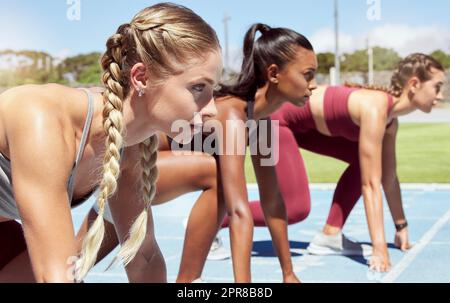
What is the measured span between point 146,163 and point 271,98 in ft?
6.01

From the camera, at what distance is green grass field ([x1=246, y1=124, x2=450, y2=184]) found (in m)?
11.7

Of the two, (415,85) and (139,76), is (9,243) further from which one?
(415,85)

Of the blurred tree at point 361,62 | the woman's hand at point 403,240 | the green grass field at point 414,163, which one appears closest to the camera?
the woman's hand at point 403,240

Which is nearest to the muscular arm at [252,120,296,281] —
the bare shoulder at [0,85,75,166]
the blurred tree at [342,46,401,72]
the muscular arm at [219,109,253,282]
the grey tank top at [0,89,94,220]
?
the muscular arm at [219,109,253,282]

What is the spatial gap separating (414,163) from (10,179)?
39.8ft

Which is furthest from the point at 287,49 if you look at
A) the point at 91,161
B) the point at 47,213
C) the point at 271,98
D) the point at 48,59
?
the point at 48,59

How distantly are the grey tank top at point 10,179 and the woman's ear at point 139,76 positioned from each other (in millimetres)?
135

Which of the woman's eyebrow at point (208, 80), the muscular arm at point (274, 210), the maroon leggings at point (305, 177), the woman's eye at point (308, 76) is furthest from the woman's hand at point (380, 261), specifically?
the woman's eyebrow at point (208, 80)

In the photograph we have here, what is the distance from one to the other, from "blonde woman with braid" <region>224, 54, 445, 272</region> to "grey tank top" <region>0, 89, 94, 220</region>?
3.03 meters

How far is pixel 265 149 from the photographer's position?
4.75 m

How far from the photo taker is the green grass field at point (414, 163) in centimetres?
1172

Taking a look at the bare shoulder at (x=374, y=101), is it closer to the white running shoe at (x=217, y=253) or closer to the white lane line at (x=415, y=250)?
the white lane line at (x=415, y=250)

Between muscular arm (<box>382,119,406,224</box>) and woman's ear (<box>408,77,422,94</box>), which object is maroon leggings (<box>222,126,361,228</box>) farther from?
woman's ear (<box>408,77,422,94</box>)

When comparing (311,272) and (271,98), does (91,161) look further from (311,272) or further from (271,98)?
(311,272)
